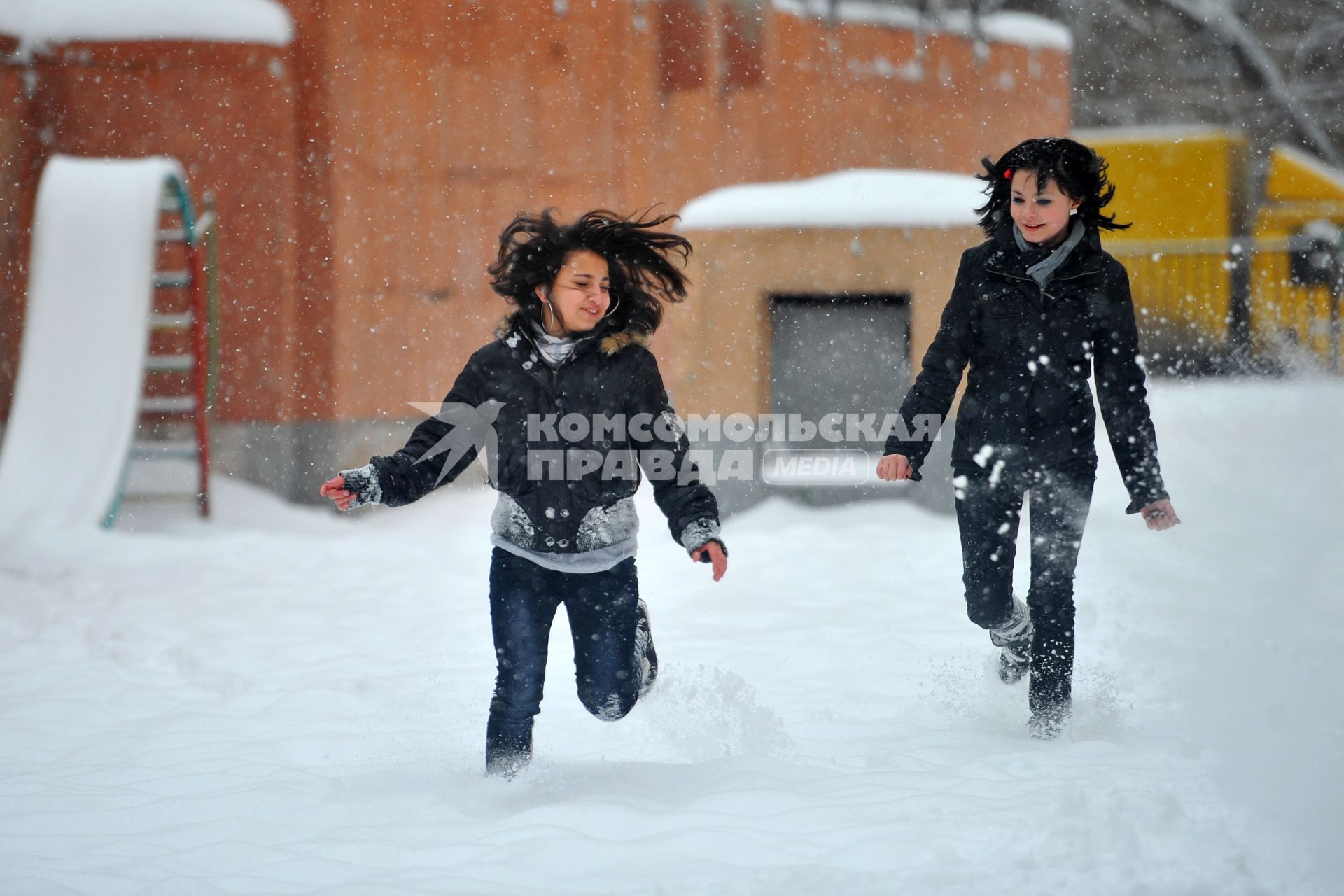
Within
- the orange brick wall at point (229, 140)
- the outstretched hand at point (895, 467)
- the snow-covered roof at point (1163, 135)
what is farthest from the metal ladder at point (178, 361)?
the snow-covered roof at point (1163, 135)

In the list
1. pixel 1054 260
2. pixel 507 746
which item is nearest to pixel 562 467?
pixel 507 746

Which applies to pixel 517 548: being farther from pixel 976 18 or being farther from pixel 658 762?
pixel 976 18

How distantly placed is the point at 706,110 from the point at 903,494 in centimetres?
365

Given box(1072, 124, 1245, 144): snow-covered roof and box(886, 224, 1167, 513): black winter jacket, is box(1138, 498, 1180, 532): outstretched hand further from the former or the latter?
box(1072, 124, 1245, 144): snow-covered roof

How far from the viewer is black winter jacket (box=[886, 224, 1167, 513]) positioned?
3383 millimetres

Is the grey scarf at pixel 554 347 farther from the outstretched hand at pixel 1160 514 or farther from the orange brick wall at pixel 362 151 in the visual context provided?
the orange brick wall at pixel 362 151

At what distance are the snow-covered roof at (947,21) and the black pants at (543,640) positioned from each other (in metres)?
7.04

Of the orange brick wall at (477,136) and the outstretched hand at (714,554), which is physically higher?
the orange brick wall at (477,136)

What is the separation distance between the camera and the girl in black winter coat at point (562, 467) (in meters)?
3.10

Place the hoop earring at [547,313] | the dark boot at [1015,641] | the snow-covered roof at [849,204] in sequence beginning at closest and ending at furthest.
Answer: the hoop earring at [547,313] → the dark boot at [1015,641] → the snow-covered roof at [849,204]

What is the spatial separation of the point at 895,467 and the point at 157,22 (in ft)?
21.6

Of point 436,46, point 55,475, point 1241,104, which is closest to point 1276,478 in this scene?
point 436,46

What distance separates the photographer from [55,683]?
4.42 meters

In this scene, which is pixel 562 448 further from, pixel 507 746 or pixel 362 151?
pixel 362 151
